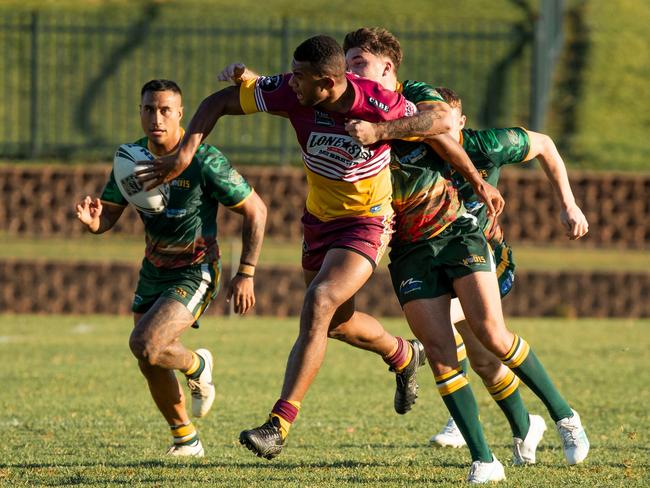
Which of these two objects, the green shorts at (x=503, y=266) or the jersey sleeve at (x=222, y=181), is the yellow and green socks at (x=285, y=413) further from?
the green shorts at (x=503, y=266)

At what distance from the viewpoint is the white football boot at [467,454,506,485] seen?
6.05 meters

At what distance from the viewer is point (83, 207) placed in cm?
704

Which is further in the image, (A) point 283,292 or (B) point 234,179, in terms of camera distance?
(A) point 283,292

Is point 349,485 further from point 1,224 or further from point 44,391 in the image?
point 1,224

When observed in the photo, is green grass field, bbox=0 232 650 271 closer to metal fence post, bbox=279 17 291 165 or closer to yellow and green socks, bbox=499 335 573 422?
metal fence post, bbox=279 17 291 165

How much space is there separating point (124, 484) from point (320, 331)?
1192 millimetres

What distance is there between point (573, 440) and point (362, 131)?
2.01 meters

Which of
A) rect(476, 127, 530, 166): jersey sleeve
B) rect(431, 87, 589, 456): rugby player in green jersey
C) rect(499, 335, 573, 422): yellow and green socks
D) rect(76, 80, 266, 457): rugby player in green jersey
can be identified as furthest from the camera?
rect(76, 80, 266, 457): rugby player in green jersey

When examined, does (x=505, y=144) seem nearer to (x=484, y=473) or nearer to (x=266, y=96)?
(x=266, y=96)

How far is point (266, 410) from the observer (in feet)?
30.1

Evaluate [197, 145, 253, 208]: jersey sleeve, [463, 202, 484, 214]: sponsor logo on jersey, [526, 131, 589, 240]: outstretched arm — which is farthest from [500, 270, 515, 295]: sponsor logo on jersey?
[197, 145, 253, 208]: jersey sleeve

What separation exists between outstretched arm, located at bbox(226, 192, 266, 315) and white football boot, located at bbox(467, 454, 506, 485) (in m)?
1.57

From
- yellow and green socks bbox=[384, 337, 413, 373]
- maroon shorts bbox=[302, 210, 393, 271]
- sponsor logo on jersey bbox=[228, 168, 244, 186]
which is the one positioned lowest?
yellow and green socks bbox=[384, 337, 413, 373]

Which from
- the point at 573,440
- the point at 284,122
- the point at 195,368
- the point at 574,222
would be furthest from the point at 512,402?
the point at 284,122
